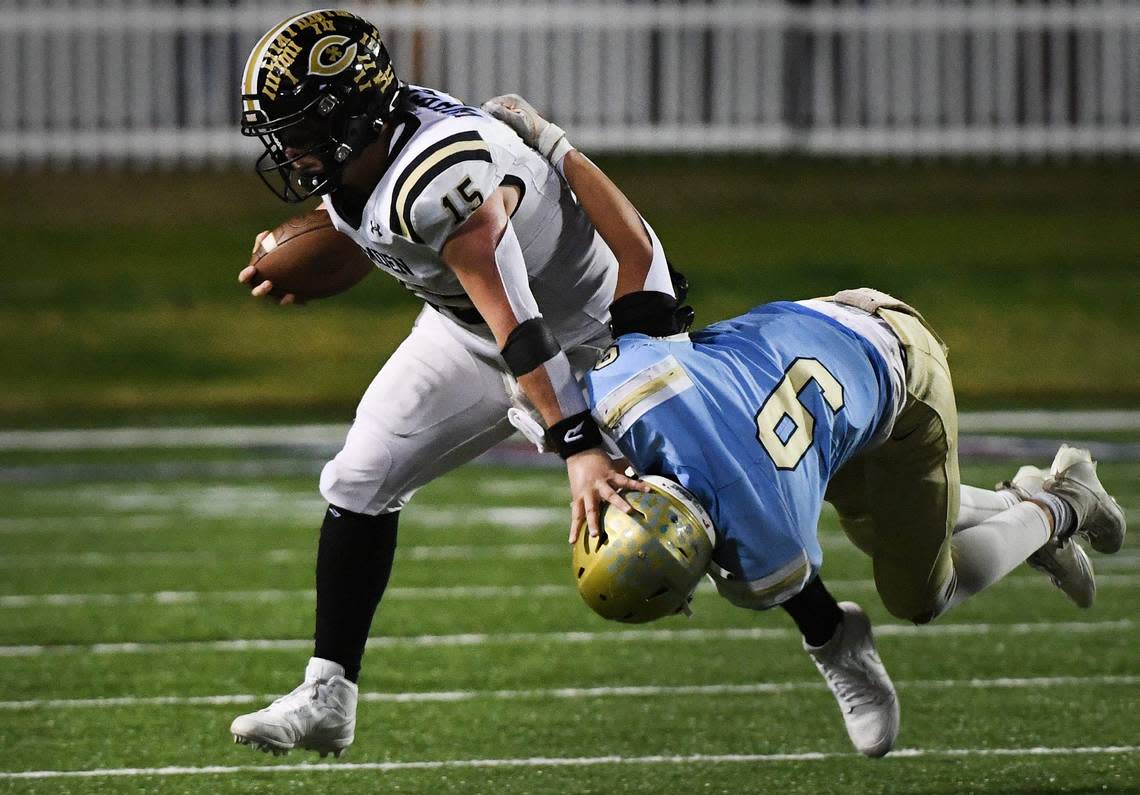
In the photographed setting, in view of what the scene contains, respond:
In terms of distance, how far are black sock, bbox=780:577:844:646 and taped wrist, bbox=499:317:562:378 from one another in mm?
829

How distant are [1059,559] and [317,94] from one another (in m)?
1.76

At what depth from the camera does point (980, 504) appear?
384 centimetres

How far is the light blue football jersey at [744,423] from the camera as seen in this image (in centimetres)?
294

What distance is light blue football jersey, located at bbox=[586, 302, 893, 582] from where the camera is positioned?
2939 millimetres

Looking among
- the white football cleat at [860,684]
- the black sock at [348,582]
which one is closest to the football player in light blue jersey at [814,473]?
the white football cleat at [860,684]

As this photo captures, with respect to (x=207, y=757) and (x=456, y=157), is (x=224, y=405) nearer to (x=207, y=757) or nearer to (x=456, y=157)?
(x=207, y=757)

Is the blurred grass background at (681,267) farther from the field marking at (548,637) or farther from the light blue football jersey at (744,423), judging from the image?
the light blue football jersey at (744,423)

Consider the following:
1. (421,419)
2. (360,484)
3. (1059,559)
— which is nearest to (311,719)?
(360,484)

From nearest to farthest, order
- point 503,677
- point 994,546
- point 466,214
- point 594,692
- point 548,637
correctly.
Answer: point 466,214 < point 994,546 < point 594,692 < point 503,677 < point 548,637

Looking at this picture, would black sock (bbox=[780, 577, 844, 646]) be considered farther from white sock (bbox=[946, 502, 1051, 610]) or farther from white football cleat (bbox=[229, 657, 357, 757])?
white football cleat (bbox=[229, 657, 357, 757])

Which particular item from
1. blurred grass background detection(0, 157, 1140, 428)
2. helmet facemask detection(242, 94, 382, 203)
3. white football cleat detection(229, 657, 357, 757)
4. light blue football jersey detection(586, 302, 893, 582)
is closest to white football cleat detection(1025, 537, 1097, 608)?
light blue football jersey detection(586, 302, 893, 582)

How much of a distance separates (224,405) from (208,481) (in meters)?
2.61

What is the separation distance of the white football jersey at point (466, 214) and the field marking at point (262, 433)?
5167 millimetres

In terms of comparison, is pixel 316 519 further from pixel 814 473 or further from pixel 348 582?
pixel 814 473
